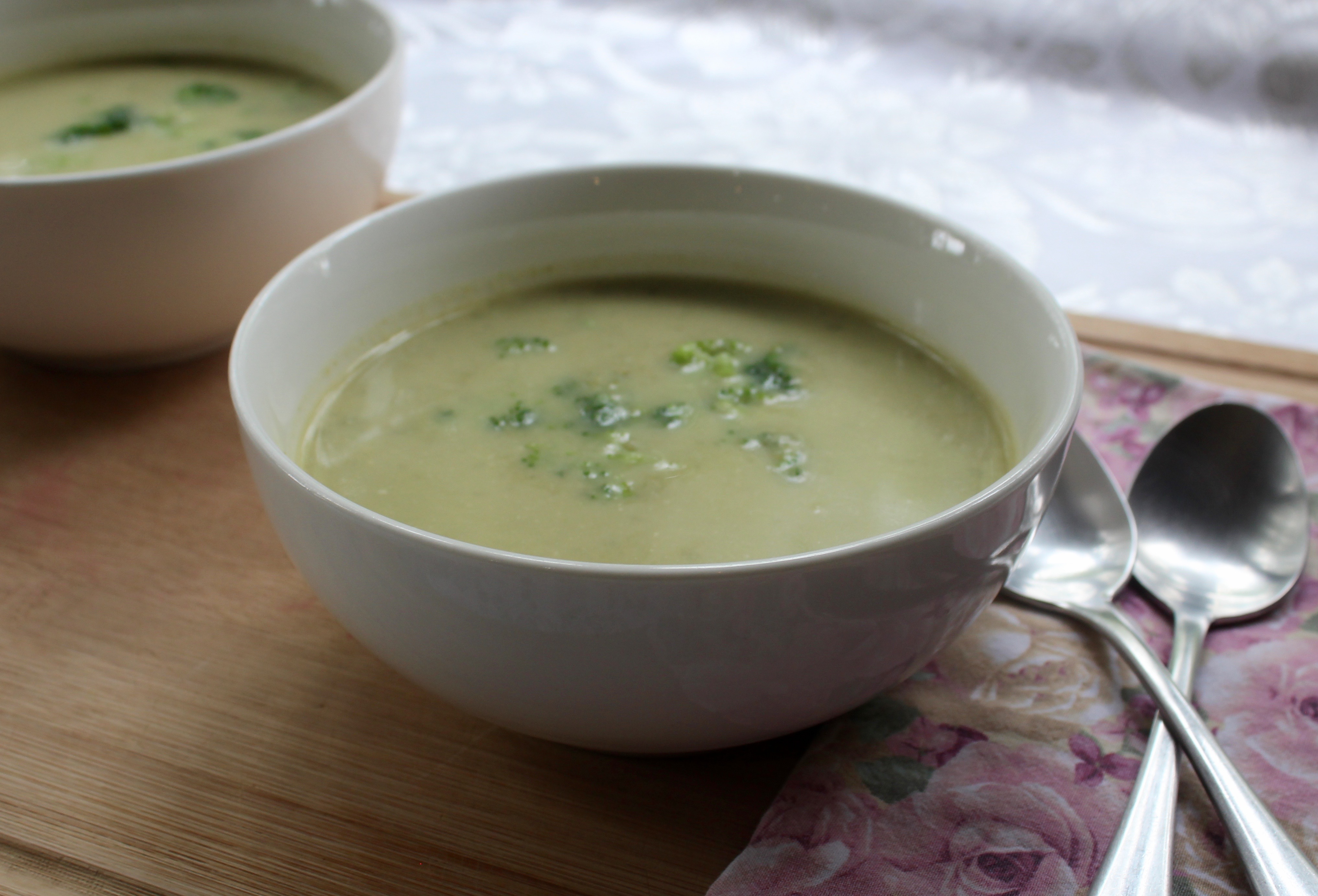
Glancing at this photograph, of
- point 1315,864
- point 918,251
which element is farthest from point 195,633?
point 1315,864

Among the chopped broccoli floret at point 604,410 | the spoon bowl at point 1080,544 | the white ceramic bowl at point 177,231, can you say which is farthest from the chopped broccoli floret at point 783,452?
the white ceramic bowl at point 177,231

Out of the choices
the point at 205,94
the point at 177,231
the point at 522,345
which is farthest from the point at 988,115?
the point at 177,231

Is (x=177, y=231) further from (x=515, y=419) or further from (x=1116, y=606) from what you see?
(x=1116, y=606)

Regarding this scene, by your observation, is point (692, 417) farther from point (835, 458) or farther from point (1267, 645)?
point (1267, 645)

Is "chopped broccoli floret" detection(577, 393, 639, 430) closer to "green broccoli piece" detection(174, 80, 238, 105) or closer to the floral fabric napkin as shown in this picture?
the floral fabric napkin

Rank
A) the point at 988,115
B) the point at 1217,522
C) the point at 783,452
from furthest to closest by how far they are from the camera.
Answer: the point at 988,115
the point at 1217,522
the point at 783,452

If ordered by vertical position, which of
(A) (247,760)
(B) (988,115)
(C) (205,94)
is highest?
(C) (205,94)

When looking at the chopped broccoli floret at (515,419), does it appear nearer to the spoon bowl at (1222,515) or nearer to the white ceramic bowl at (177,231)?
the white ceramic bowl at (177,231)
